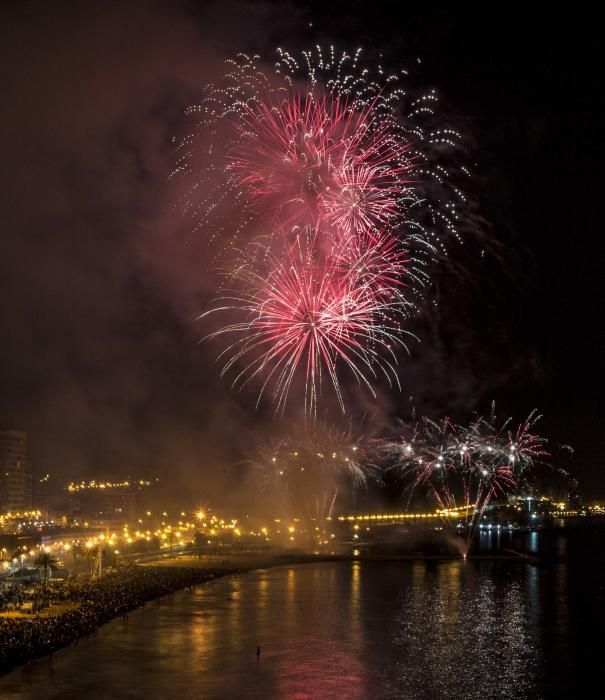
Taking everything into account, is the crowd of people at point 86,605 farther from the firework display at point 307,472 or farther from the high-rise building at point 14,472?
the high-rise building at point 14,472

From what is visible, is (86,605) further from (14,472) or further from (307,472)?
(14,472)

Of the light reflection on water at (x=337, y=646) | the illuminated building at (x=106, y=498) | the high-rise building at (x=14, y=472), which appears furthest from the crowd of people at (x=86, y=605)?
the high-rise building at (x=14, y=472)

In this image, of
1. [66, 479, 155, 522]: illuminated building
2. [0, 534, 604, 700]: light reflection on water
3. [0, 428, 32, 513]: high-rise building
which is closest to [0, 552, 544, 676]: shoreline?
[0, 534, 604, 700]: light reflection on water

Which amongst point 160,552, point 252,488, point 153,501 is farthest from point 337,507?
point 160,552

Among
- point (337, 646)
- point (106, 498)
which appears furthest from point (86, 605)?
point (106, 498)

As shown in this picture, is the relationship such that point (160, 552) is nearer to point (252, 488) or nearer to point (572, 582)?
point (572, 582)

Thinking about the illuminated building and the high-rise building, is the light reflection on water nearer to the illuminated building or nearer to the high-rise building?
the illuminated building
